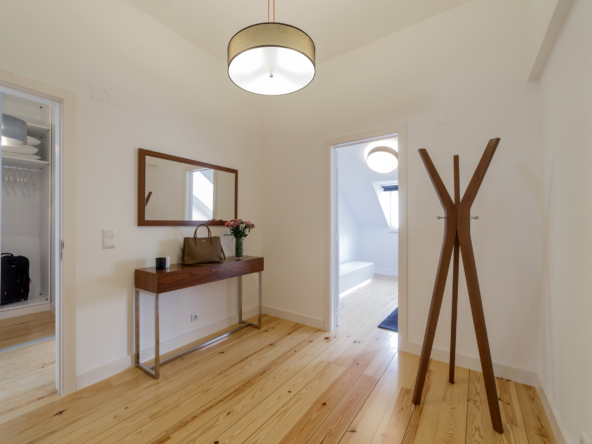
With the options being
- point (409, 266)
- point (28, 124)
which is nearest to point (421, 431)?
point (409, 266)

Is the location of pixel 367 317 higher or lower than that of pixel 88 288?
lower

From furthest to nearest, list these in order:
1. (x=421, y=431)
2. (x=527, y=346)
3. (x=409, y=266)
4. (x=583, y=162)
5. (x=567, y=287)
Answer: (x=409, y=266), (x=527, y=346), (x=421, y=431), (x=567, y=287), (x=583, y=162)

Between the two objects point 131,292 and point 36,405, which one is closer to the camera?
point 36,405

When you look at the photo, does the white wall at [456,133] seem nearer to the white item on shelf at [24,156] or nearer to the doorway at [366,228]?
the doorway at [366,228]

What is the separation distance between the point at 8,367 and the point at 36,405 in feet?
2.45

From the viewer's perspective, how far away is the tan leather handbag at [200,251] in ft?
8.20

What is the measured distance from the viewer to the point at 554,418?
1.54 m

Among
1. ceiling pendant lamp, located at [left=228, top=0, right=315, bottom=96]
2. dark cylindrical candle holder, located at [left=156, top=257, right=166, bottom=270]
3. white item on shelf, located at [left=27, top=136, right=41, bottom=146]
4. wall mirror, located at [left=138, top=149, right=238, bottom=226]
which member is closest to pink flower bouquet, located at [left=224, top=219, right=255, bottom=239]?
wall mirror, located at [left=138, top=149, right=238, bottom=226]

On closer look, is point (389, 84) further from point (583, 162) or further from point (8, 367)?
point (8, 367)

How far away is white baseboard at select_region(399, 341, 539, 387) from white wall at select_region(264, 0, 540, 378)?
0.12 feet

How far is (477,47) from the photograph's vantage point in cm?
220

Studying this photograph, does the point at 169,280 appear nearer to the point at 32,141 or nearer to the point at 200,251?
the point at 200,251

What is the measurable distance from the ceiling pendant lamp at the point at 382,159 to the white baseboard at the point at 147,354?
2919mm

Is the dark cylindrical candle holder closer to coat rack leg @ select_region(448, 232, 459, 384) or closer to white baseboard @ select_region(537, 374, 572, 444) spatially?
coat rack leg @ select_region(448, 232, 459, 384)
